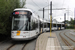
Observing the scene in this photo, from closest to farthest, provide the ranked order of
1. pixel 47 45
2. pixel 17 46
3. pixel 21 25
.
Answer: pixel 47 45
pixel 17 46
pixel 21 25

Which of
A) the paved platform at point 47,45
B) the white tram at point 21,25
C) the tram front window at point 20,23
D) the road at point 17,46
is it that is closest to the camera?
the paved platform at point 47,45

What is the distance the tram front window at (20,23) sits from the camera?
41.3ft

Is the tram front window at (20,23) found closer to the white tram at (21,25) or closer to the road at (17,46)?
the white tram at (21,25)

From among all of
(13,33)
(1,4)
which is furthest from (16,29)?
(1,4)

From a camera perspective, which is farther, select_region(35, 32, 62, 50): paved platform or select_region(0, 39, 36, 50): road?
select_region(0, 39, 36, 50): road

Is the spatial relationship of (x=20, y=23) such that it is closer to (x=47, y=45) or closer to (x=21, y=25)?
(x=21, y=25)

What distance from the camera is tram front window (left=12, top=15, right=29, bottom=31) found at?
12.6m

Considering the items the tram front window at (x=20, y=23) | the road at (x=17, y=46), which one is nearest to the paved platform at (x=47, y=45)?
the road at (x=17, y=46)

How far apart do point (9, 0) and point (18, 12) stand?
2054 millimetres

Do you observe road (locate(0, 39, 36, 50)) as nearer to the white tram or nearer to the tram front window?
the white tram

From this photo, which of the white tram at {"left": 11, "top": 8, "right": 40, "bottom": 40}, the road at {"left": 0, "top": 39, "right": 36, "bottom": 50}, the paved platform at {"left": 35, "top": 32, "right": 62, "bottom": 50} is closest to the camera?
the paved platform at {"left": 35, "top": 32, "right": 62, "bottom": 50}

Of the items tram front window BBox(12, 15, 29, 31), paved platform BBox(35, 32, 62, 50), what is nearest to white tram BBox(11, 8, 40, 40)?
tram front window BBox(12, 15, 29, 31)

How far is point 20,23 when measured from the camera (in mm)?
12633

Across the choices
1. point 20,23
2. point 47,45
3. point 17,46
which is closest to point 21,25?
point 20,23
